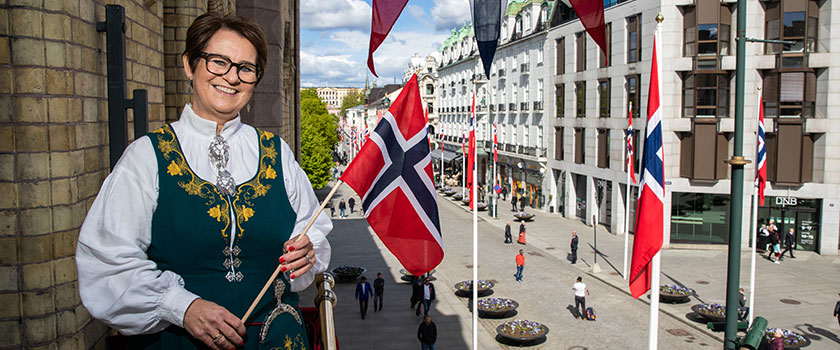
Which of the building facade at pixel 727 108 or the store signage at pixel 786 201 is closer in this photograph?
the building facade at pixel 727 108

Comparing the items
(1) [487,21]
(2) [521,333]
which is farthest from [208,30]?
(2) [521,333]

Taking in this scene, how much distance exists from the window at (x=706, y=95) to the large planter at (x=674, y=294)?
41.6ft

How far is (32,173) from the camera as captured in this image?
159 inches

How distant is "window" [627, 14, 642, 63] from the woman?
32.4m

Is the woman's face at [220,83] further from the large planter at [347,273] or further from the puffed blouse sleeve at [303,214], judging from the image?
the large planter at [347,273]

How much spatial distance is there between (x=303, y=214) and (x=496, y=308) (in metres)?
16.4

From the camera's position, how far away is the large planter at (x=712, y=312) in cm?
1788

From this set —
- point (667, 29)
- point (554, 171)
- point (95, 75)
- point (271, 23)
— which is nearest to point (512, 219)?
point (554, 171)

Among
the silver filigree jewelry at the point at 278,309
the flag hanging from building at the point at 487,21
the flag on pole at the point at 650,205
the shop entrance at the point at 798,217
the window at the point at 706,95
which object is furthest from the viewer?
the window at the point at 706,95

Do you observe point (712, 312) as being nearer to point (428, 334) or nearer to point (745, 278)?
point (745, 278)

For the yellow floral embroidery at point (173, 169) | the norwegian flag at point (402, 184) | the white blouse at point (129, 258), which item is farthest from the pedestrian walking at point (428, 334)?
the yellow floral embroidery at point (173, 169)

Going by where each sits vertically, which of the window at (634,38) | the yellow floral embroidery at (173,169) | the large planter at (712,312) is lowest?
the large planter at (712,312)

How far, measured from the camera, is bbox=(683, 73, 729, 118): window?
98.6ft

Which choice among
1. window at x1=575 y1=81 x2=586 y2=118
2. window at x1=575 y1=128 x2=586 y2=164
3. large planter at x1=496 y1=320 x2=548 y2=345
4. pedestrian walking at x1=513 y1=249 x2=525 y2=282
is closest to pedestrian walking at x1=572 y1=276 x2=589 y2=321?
large planter at x1=496 y1=320 x2=548 y2=345
